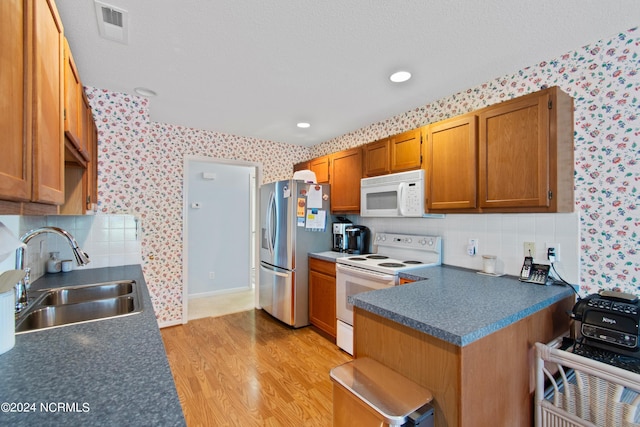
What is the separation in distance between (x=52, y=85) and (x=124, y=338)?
3.17ft

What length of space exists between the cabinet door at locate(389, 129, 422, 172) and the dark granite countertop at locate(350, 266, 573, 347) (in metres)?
1.04

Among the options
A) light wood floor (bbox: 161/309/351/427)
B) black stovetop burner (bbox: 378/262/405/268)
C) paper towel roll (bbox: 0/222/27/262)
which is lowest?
light wood floor (bbox: 161/309/351/427)

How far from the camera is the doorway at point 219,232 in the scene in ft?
14.9

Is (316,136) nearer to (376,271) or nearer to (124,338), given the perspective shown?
(376,271)

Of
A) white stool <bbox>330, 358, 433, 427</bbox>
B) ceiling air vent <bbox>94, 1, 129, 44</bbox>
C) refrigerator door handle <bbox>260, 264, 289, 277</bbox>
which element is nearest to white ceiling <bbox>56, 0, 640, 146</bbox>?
ceiling air vent <bbox>94, 1, 129, 44</bbox>

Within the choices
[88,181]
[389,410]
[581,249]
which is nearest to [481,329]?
[389,410]

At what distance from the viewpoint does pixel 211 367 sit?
249 centimetres

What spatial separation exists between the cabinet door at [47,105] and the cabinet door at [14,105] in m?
0.05

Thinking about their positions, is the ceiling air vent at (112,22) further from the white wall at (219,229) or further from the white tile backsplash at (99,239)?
the white wall at (219,229)

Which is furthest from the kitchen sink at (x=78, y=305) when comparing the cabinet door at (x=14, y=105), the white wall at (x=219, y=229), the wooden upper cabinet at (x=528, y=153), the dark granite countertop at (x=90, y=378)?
the white wall at (x=219, y=229)

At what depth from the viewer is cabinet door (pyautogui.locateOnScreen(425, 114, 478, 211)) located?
82.7 inches

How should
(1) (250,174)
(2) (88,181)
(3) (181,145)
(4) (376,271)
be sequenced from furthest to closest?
(1) (250,174)
(3) (181,145)
(4) (376,271)
(2) (88,181)

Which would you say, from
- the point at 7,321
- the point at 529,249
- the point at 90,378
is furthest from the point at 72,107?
the point at 529,249

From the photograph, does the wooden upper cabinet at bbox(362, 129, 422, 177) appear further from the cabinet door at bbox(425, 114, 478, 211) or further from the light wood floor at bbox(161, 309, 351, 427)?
the light wood floor at bbox(161, 309, 351, 427)
